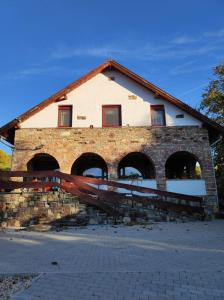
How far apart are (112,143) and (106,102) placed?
2.45m

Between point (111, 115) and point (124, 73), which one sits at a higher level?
point (124, 73)

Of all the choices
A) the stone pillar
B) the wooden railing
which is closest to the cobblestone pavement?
the wooden railing

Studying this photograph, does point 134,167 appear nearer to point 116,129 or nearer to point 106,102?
point 116,129

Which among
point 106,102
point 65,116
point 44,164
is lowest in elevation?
point 44,164

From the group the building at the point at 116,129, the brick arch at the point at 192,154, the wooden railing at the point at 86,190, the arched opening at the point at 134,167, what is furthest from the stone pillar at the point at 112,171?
the arched opening at the point at 134,167

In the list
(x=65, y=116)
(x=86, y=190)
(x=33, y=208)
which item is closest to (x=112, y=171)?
(x=86, y=190)

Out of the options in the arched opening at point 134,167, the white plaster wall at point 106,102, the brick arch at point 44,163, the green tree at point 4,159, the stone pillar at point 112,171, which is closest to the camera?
the stone pillar at point 112,171

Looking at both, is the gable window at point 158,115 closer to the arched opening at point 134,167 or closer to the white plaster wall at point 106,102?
the white plaster wall at point 106,102

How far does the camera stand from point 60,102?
54.9ft

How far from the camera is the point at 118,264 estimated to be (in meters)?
5.39

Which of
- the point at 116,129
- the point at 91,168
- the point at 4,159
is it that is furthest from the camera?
the point at 4,159

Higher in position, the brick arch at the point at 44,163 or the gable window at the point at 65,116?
the gable window at the point at 65,116

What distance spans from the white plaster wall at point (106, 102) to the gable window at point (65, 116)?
0.20 m

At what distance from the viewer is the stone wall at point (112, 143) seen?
15672 millimetres
